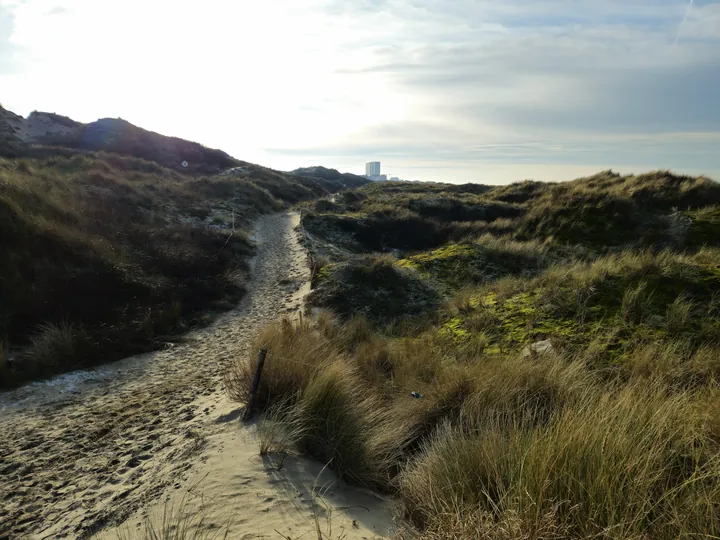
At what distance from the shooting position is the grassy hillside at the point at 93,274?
789 cm

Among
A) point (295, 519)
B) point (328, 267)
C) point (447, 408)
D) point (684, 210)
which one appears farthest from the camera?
point (684, 210)

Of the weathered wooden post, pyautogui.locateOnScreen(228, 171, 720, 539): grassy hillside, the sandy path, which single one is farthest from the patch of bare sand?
the weathered wooden post

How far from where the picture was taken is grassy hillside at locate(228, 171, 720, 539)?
7.25ft

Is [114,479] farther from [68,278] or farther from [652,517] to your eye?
[68,278]

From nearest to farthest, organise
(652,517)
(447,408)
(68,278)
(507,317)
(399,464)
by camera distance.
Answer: (652,517) → (399,464) → (447,408) → (507,317) → (68,278)

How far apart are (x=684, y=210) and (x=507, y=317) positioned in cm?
1434

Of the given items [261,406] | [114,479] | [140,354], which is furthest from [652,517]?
[140,354]

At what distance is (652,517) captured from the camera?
2.11 metres

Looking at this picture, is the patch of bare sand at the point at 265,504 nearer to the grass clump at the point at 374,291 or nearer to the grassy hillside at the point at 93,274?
the grassy hillside at the point at 93,274

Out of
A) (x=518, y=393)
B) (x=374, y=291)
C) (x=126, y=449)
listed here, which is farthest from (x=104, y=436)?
(x=374, y=291)

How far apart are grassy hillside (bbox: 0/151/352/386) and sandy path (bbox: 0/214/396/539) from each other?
881 millimetres

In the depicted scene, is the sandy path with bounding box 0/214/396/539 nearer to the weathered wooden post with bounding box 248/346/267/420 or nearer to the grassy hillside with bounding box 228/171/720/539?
the weathered wooden post with bounding box 248/346/267/420

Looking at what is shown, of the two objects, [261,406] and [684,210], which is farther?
[684,210]

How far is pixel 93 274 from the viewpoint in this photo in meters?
10.1
